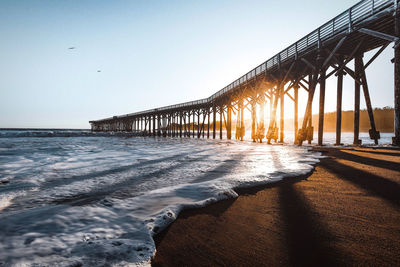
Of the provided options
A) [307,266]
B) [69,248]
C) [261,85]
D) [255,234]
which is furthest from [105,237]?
[261,85]

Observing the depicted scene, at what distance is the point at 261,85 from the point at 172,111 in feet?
71.1

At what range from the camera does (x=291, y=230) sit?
1.47 m

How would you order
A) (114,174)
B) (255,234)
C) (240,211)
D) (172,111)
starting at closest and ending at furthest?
(255,234) < (240,211) < (114,174) < (172,111)

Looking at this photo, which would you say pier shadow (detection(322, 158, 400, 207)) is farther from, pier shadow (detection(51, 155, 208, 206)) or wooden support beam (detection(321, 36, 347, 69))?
wooden support beam (detection(321, 36, 347, 69))

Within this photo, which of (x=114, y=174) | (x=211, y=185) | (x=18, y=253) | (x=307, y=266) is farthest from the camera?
(x=114, y=174)

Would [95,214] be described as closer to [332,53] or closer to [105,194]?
[105,194]

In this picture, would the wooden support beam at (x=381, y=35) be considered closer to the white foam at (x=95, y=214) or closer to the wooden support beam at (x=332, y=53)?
the wooden support beam at (x=332, y=53)

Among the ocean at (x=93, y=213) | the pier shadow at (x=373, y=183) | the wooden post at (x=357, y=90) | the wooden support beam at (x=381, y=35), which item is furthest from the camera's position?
the wooden post at (x=357, y=90)

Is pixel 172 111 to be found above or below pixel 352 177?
above

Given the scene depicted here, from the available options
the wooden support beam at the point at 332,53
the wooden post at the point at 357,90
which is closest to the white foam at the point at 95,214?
the wooden support beam at the point at 332,53

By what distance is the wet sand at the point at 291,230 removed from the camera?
1.16 m

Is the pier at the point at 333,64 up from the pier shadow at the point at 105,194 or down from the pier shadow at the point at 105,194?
up

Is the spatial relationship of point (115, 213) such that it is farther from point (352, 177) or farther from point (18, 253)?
point (352, 177)

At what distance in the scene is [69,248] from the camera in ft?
4.40
